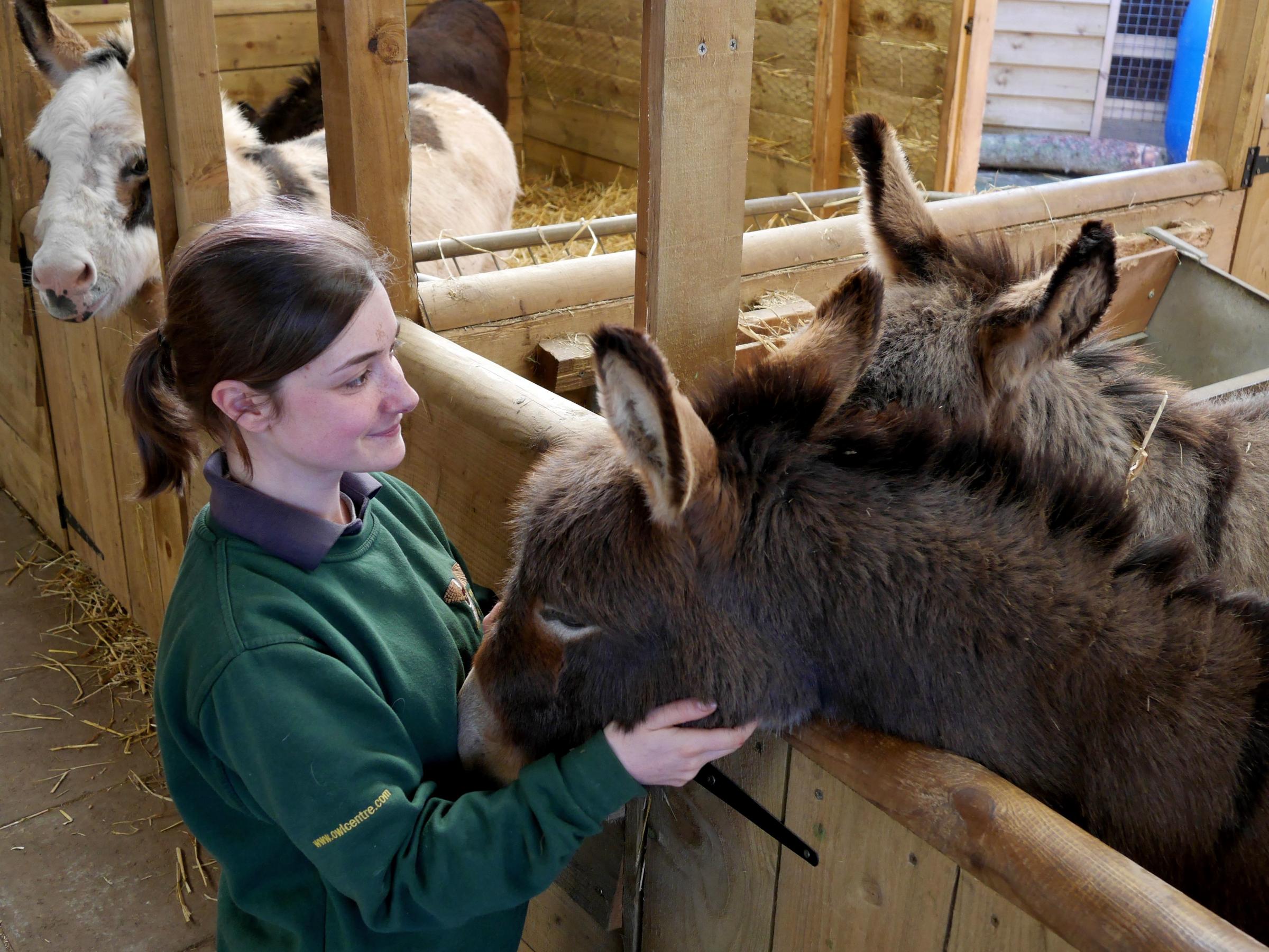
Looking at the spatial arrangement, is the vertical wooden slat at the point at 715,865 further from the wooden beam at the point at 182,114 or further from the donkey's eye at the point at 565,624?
the wooden beam at the point at 182,114

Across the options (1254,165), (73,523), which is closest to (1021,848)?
(1254,165)

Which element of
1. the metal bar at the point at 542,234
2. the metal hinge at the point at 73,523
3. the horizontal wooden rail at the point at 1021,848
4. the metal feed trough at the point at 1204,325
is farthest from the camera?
the metal hinge at the point at 73,523

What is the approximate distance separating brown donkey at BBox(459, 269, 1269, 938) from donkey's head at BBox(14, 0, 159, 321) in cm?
240

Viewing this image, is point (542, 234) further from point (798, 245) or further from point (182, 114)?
A: point (182, 114)

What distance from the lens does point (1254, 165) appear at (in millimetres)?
4148

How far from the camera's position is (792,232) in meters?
3.30

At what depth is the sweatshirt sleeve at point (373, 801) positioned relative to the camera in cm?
142

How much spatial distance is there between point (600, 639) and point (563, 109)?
7515 millimetres

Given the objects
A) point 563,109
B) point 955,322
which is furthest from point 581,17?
point 955,322

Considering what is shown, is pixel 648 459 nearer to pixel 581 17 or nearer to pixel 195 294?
pixel 195 294

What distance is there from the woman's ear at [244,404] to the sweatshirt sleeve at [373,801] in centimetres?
34

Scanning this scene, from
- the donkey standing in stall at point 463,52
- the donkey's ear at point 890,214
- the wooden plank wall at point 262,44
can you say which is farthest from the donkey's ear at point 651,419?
the wooden plank wall at point 262,44

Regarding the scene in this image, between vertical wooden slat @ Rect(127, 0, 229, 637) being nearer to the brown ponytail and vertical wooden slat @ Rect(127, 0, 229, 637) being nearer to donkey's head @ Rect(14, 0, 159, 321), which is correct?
donkey's head @ Rect(14, 0, 159, 321)

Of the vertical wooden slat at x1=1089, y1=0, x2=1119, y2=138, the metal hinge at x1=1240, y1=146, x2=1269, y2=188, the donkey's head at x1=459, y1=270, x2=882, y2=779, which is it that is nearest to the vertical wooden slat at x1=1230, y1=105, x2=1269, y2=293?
the metal hinge at x1=1240, y1=146, x2=1269, y2=188
